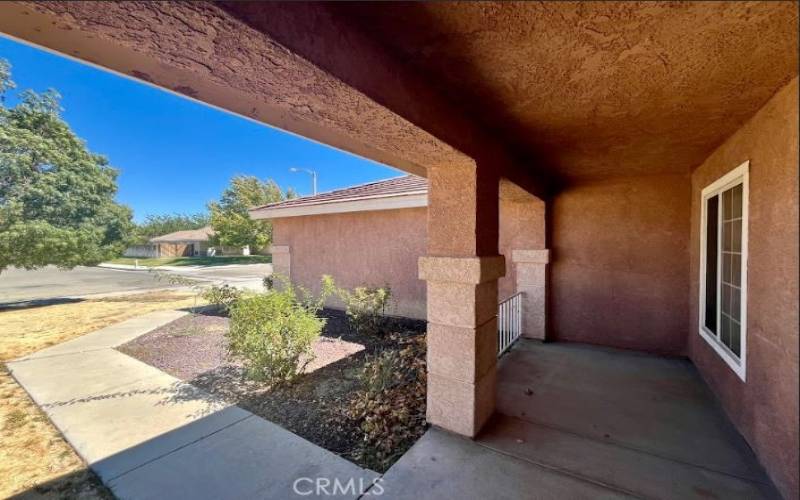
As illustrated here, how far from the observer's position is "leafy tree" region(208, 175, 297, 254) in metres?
26.7

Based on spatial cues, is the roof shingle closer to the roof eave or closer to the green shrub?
the roof eave

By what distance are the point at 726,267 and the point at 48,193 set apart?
15617 millimetres

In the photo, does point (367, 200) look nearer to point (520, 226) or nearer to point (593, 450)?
point (520, 226)

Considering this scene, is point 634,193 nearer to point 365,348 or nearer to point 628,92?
point 628,92

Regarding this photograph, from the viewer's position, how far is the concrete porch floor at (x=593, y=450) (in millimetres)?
2018

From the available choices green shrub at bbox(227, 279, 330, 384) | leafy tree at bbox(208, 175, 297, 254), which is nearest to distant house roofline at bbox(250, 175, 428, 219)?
green shrub at bbox(227, 279, 330, 384)

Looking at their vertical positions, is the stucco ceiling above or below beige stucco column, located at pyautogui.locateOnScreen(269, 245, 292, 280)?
above

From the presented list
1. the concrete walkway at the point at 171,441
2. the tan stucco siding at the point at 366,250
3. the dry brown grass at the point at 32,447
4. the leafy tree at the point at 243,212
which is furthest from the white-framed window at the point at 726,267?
the leafy tree at the point at 243,212

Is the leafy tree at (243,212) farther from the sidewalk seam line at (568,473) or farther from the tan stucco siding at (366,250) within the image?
the sidewalk seam line at (568,473)

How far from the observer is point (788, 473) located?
1.83 m

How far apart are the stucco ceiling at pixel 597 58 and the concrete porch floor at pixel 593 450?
262 centimetres

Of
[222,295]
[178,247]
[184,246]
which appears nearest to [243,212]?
[184,246]

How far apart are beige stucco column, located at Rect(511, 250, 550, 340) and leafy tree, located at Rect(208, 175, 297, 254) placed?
21333 millimetres

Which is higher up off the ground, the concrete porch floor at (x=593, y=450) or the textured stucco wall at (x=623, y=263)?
the textured stucco wall at (x=623, y=263)
